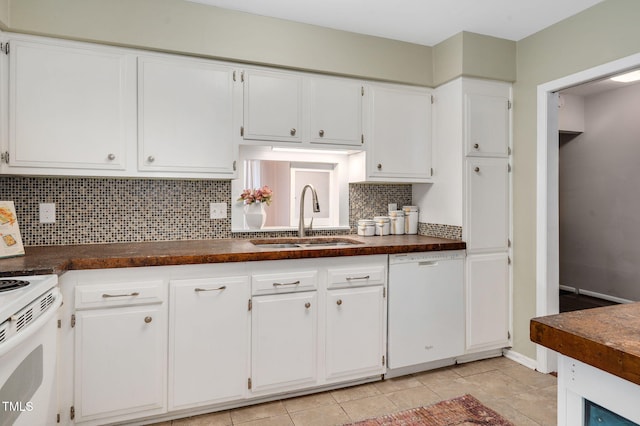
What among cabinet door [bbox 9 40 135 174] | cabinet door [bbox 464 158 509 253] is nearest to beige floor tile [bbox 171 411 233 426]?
cabinet door [bbox 9 40 135 174]

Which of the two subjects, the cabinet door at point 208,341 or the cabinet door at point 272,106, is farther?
the cabinet door at point 272,106

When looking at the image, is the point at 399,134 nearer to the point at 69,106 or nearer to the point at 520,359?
the point at 520,359

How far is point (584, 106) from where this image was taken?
15.4 feet

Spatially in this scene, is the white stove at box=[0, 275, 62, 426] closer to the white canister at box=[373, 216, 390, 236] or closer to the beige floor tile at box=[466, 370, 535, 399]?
the white canister at box=[373, 216, 390, 236]

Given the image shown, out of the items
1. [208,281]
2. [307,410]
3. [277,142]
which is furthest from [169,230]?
[307,410]

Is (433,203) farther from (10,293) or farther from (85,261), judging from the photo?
(10,293)

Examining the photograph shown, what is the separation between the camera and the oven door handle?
1134 mm

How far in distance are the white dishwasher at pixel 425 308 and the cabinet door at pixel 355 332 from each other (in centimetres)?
9

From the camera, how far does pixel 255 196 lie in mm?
2795

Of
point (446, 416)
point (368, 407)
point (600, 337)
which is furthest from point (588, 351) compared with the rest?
point (368, 407)

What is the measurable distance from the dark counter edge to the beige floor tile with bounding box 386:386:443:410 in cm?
146

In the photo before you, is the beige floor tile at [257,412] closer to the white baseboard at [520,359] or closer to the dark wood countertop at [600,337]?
the dark wood countertop at [600,337]

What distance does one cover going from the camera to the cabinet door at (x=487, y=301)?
9.36 ft

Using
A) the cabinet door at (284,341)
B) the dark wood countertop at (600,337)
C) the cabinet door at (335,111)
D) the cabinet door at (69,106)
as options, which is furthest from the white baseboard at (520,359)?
the cabinet door at (69,106)
